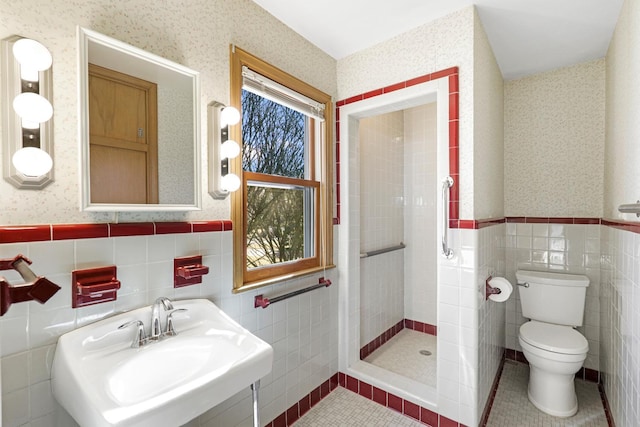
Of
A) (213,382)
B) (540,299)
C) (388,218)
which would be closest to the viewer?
(213,382)

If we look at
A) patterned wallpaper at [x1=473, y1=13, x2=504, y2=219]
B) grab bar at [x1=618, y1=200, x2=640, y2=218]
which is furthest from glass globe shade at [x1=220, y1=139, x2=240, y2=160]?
grab bar at [x1=618, y1=200, x2=640, y2=218]

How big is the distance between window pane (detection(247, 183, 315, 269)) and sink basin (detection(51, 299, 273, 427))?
55cm

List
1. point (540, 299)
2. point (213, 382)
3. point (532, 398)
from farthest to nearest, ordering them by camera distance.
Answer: point (540, 299) < point (532, 398) < point (213, 382)

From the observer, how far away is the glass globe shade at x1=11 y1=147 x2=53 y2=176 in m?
0.88

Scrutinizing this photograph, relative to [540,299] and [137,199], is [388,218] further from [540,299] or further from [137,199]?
[137,199]

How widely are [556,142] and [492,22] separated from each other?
123 centimetres

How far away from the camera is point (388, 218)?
9.66ft

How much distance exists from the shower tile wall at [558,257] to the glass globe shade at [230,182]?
7.99 feet

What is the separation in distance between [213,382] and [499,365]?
2453mm

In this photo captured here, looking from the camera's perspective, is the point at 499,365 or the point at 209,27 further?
the point at 499,365

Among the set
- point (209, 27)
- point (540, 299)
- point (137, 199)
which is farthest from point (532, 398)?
point (209, 27)

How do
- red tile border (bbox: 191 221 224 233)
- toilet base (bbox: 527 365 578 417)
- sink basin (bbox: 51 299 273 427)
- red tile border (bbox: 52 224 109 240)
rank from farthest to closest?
1. toilet base (bbox: 527 365 578 417)
2. red tile border (bbox: 191 221 224 233)
3. red tile border (bbox: 52 224 109 240)
4. sink basin (bbox: 51 299 273 427)

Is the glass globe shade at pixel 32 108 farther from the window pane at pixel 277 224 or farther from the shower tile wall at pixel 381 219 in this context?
the shower tile wall at pixel 381 219

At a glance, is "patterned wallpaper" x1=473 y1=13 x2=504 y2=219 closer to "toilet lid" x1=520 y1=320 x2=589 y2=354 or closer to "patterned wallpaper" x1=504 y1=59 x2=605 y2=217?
"patterned wallpaper" x1=504 y1=59 x2=605 y2=217
